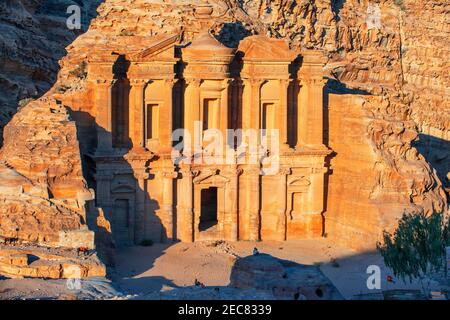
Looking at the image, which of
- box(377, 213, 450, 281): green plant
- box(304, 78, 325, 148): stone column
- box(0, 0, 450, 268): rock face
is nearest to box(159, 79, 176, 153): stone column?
box(0, 0, 450, 268): rock face

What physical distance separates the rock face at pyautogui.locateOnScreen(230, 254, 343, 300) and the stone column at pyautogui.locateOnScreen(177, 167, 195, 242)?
1556 cm

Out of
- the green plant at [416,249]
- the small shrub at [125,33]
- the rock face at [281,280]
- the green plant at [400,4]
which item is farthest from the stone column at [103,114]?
the green plant at [400,4]

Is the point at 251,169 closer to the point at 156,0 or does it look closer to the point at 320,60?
the point at 320,60

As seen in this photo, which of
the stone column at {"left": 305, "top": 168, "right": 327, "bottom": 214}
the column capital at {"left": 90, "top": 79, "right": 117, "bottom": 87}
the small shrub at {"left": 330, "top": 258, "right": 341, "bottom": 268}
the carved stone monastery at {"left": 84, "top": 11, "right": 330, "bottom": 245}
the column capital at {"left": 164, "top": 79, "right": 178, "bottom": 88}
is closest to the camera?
the small shrub at {"left": 330, "top": 258, "right": 341, "bottom": 268}

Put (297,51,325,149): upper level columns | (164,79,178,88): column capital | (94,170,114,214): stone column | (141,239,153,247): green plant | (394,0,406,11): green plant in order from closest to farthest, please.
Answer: (94,170,114,214): stone column
(141,239,153,247): green plant
(164,79,178,88): column capital
(297,51,325,149): upper level columns
(394,0,406,11): green plant

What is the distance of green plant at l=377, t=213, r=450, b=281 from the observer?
129 ft

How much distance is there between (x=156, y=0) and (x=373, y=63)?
19.2 meters

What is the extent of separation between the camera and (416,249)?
39.6 meters

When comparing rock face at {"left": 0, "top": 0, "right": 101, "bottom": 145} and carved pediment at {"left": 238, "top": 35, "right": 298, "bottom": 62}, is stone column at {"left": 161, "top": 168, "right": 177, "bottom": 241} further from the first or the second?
rock face at {"left": 0, "top": 0, "right": 101, "bottom": 145}

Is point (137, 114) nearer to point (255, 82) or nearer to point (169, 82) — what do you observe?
point (169, 82)

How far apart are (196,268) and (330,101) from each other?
11.2 metres

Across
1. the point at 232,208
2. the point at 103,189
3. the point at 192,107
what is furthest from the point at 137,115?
the point at 232,208

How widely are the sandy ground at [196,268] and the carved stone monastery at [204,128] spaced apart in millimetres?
1121

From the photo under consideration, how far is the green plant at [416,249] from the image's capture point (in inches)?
1547
